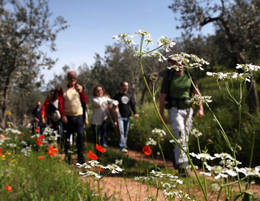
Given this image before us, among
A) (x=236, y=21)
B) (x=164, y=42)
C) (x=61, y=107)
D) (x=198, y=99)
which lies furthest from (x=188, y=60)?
(x=236, y=21)

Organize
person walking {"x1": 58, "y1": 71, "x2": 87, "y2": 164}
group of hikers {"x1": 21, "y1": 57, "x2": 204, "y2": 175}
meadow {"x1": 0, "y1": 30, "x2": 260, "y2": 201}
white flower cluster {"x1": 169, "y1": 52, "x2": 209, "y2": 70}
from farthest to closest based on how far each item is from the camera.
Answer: person walking {"x1": 58, "y1": 71, "x2": 87, "y2": 164} < group of hikers {"x1": 21, "y1": 57, "x2": 204, "y2": 175} < white flower cluster {"x1": 169, "y1": 52, "x2": 209, "y2": 70} < meadow {"x1": 0, "y1": 30, "x2": 260, "y2": 201}

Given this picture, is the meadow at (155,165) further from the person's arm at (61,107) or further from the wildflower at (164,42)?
the person's arm at (61,107)

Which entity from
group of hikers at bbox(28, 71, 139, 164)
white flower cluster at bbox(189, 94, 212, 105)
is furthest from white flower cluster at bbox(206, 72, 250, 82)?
group of hikers at bbox(28, 71, 139, 164)

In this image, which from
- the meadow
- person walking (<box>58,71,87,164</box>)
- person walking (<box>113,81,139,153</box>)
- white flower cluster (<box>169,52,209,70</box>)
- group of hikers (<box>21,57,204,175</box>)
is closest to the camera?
the meadow

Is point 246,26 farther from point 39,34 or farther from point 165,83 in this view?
point 39,34

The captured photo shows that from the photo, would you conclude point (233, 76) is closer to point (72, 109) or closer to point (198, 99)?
point (198, 99)

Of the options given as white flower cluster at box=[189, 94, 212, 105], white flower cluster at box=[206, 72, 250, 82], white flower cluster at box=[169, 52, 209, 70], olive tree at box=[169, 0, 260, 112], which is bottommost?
white flower cluster at box=[189, 94, 212, 105]

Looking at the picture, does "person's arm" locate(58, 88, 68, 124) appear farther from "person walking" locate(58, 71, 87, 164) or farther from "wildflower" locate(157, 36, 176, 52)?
"wildflower" locate(157, 36, 176, 52)

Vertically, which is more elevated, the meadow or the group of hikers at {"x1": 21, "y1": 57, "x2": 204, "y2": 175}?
the group of hikers at {"x1": 21, "y1": 57, "x2": 204, "y2": 175}

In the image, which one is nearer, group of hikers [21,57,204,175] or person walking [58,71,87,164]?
group of hikers [21,57,204,175]

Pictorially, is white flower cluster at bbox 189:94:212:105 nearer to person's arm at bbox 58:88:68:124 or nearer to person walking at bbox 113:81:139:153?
person's arm at bbox 58:88:68:124

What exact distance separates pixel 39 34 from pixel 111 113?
→ 647 centimetres

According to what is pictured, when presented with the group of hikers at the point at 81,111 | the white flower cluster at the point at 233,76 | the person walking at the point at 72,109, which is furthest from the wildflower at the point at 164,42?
the person walking at the point at 72,109

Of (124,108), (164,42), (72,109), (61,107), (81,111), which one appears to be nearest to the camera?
(164,42)
